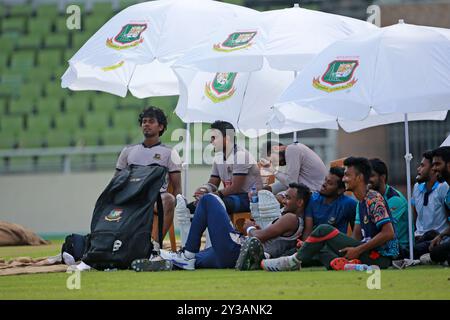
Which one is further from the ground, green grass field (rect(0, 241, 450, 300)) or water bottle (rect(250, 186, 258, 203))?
water bottle (rect(250, 186, 258, 203))

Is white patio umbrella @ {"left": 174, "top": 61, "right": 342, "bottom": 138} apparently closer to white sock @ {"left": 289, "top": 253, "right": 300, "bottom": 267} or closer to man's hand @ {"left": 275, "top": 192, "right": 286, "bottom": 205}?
man's hand @ {"left": 275, "top": 192, "right": 286, "bottom": 205}

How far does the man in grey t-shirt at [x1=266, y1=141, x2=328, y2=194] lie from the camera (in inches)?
450

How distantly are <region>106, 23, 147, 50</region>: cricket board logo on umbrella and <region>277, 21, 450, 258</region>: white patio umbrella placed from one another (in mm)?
2660

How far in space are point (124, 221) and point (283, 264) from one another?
1.70 metres

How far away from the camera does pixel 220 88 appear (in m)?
13.5

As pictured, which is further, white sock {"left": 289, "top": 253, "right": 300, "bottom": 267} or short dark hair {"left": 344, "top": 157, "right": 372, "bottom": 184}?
short dark hair {"left": 344, "top": 157, "right": 372, "bottom": 184}

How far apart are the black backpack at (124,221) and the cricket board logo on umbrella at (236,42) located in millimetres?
1953

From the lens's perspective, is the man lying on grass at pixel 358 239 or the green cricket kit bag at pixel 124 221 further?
the green cricket kit bag at pixel 124 221

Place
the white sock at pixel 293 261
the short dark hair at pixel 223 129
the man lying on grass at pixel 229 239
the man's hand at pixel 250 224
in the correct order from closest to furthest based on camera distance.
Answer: the white sock at pixel 293 261
the man lying on grass at pixel 229 239
the man's hand at pixel 250 224
the short dark hair at pixel 223 129

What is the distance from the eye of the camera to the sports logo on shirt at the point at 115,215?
10.3 m

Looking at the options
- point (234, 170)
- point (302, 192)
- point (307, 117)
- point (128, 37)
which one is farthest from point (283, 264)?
point (128, 37)

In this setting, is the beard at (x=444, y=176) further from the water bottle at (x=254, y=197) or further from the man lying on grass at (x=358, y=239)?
the water bottle at (x=254, y=197)

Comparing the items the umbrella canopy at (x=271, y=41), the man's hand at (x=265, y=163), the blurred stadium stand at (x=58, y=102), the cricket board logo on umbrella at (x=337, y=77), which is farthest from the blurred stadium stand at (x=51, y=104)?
the cricket board logo on umbrella at (x=337, y=77)

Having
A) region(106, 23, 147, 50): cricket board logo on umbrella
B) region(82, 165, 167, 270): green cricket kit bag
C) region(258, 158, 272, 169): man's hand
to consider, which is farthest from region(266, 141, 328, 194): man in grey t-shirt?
region(106, 23, 147, 50): cricket board logo on umbrella
